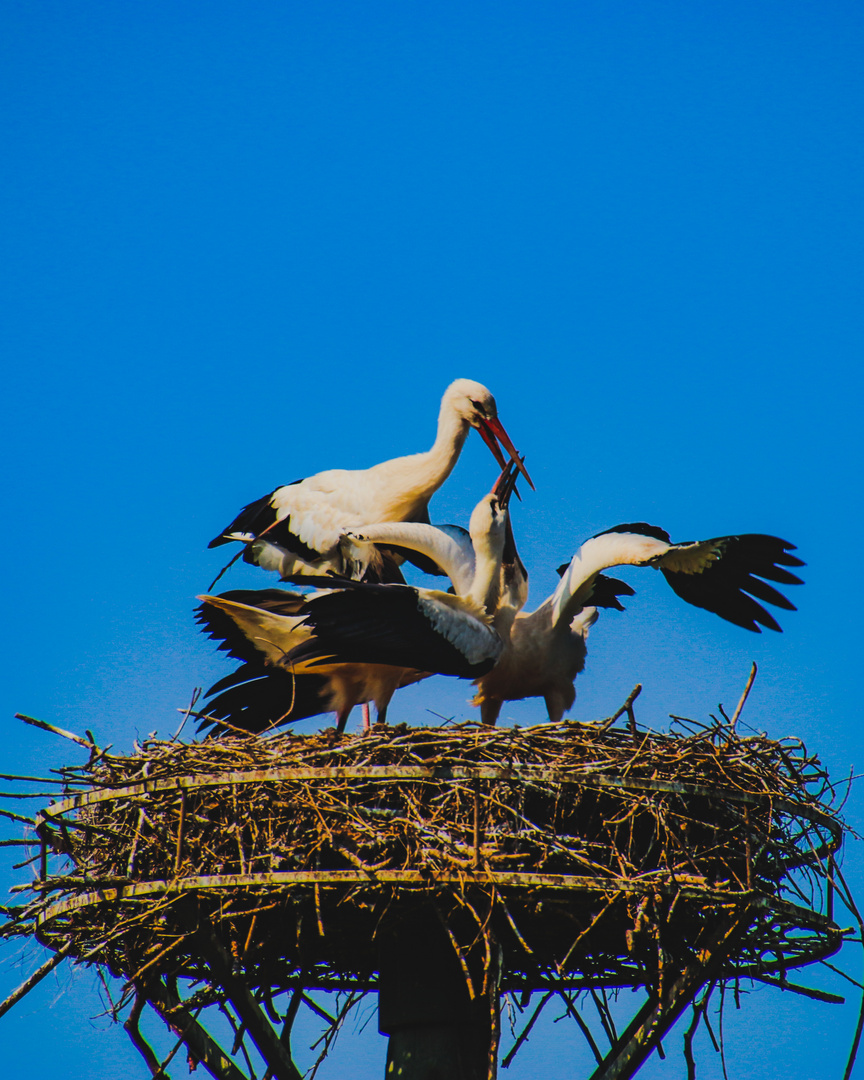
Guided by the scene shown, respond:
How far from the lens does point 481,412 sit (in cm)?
828

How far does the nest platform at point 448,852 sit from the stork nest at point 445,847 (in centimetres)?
1

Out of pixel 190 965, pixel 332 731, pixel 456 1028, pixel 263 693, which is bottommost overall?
pixel 456 1028

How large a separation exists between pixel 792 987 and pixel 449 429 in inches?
151

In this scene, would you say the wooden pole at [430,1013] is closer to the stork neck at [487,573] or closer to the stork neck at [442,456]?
the stork neck at [487,573]

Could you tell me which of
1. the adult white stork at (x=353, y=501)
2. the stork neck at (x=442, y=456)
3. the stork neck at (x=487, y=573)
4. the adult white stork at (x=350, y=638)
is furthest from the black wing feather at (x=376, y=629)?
the stork neck at (x=442, y=456)

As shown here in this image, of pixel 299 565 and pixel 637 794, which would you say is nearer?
pixel 637 794

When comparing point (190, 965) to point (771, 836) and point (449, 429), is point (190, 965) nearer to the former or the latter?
point (771, 836)

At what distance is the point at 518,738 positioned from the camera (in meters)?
5.62

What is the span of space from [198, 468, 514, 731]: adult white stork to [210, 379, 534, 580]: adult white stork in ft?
1.00

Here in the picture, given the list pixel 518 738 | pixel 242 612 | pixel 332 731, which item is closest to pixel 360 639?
pixel 332 731

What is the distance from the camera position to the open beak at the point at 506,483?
7941mm

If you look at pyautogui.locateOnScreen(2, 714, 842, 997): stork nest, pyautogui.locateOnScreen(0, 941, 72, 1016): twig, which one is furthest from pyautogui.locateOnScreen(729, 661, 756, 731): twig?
pyautogui.locateOnScreen(0, 941, 72, 1016): twig

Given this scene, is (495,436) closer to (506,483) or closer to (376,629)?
(506,483)

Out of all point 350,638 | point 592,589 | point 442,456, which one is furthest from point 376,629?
point 442,456
